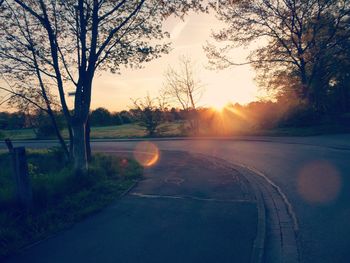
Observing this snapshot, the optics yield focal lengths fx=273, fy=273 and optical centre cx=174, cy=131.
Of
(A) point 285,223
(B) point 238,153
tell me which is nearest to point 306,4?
(B) point 238,153

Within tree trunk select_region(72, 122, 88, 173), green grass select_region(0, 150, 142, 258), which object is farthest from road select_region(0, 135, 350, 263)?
tree trunk select_region(72, 122, 88, 173)

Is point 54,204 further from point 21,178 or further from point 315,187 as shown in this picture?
point 315,187

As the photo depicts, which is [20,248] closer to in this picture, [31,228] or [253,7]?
[31,228]

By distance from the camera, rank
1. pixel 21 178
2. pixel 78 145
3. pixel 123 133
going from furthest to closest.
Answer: pixel 123 133 → pixel 78 145 → pixel 21 178

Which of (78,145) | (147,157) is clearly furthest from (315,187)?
(147,157)

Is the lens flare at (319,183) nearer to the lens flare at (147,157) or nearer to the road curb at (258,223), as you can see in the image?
the road curb at (258,223)

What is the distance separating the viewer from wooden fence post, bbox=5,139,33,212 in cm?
557

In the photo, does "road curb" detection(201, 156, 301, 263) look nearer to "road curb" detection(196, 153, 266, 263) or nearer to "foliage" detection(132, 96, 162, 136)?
"road curb" detection(196, 153, 266, 263)

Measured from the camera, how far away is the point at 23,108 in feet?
37.4

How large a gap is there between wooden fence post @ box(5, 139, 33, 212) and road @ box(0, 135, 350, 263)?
5217 millimetres

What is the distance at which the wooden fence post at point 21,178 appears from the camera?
557 centimetres

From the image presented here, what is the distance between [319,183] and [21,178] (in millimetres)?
7368

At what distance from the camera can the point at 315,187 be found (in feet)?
23.6

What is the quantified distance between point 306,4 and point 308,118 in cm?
877
